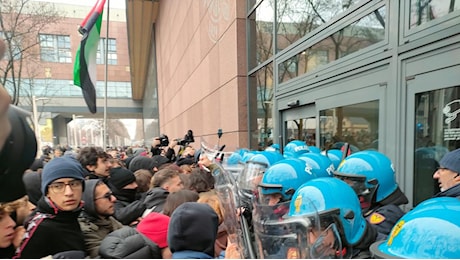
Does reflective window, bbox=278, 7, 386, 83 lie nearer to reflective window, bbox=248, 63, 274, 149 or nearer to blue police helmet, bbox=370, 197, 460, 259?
reflective window, bbox=248, 63, 274, 149

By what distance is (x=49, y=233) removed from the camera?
1762mm

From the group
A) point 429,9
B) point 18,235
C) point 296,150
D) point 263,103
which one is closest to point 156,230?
point 18,235

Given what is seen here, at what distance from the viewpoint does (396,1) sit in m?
3.17

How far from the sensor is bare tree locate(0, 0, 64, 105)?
2.33 ft

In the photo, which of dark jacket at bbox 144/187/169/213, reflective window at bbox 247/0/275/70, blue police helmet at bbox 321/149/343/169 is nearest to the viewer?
dark jacket at bbox 144/187/169/213

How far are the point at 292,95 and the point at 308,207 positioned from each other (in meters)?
4.50

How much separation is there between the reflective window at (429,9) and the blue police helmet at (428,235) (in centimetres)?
233

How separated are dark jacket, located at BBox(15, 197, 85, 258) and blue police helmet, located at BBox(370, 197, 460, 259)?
1.80 metres

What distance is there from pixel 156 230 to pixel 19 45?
1365mm

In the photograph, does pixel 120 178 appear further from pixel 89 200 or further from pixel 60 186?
pixel 60 186

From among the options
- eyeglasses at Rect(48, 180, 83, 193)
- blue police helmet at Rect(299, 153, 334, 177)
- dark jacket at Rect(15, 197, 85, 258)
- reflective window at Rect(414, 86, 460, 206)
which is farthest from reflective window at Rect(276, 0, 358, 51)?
dark jacket at Rect(15, 197, 85, 258)

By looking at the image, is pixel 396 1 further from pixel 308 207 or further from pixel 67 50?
pixel 67 50

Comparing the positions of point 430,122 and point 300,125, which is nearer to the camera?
point 430,122

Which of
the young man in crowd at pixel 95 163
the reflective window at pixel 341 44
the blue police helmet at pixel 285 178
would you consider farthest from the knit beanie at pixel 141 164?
the reflective window at pixel 341 44
